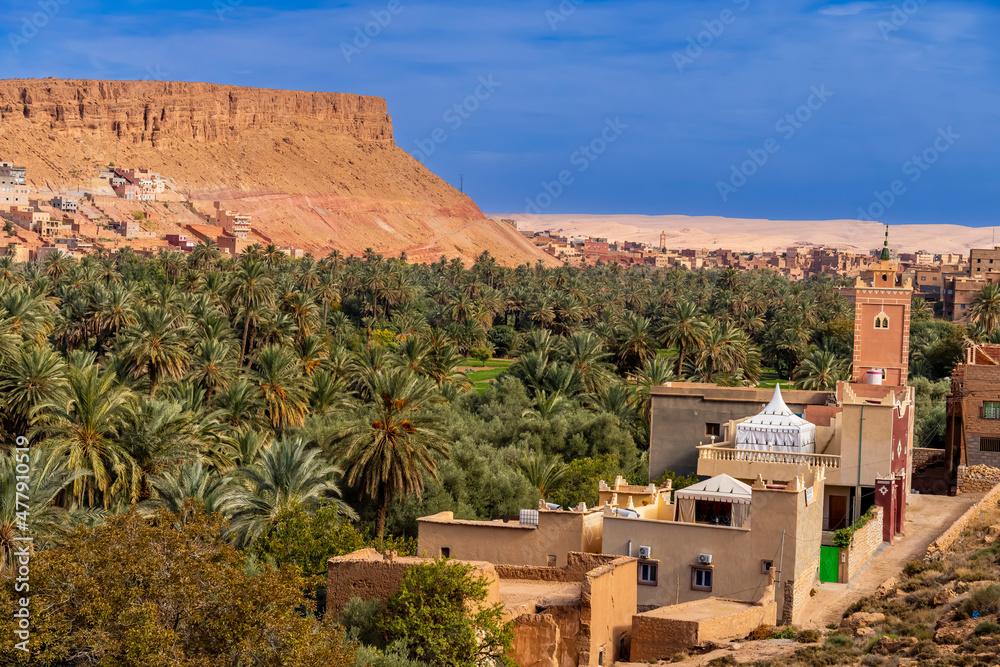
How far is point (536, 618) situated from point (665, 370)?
28554 millimetres

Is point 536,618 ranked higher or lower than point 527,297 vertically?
lower

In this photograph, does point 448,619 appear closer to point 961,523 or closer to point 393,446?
point 393,446

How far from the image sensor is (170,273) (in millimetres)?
94312

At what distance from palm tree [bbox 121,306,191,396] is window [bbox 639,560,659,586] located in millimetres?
22244

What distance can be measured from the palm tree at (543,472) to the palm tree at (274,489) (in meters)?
7.47

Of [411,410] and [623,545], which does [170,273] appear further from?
[623,545]

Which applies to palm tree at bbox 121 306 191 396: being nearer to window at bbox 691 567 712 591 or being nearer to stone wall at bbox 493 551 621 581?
stone wall at bbox 493 551 621 581

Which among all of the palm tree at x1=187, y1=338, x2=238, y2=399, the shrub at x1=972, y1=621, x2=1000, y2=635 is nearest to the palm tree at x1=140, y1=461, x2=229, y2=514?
the shrub at x1=972, y1=621, x2=1000, y2=635

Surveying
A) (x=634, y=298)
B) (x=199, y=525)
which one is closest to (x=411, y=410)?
(x=199, y=525)

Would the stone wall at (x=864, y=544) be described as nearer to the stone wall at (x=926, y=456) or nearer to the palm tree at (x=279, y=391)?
the stone wall at (x=926, y=456)

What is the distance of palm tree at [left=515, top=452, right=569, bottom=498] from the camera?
35688 millimetres

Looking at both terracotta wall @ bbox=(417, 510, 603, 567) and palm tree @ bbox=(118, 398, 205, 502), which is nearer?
terracotta wall @ bbox=(417, 510, 603, 567)

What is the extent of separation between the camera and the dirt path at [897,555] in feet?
80.5

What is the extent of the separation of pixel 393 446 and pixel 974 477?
1969cm
